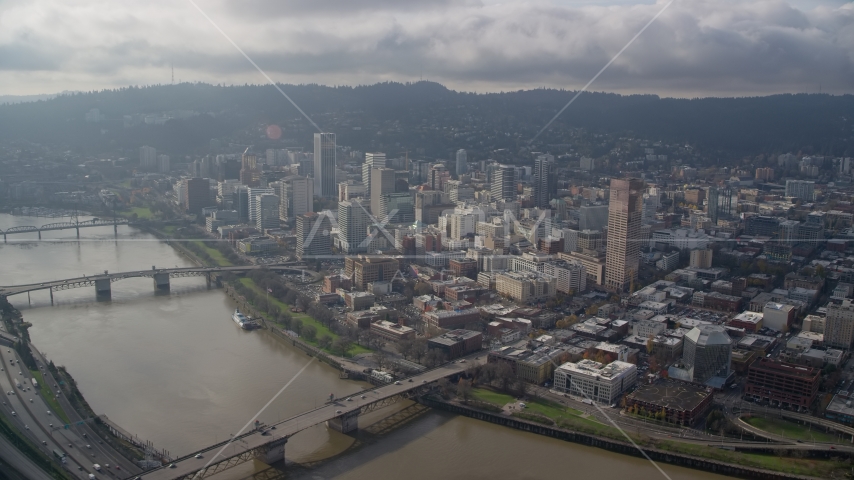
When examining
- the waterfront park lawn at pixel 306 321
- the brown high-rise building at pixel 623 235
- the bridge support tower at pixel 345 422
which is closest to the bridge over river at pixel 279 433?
the bridge support tower at pixel 345 422

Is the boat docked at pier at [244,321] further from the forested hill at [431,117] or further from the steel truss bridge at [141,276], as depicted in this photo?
the forested hill at [431,117]

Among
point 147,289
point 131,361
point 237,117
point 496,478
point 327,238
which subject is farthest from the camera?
point 237,117

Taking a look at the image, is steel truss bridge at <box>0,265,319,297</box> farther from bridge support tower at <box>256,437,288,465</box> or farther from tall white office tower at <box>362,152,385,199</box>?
tall white office tower at <box>362,152,385,199</box>

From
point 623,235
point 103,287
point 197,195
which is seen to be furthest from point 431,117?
point 103,287

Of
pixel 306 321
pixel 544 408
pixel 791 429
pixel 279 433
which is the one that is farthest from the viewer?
pixel 306 321

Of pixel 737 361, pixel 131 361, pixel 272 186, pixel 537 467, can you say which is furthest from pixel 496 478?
pixel 272 186

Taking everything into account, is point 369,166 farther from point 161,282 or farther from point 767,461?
point 767,461

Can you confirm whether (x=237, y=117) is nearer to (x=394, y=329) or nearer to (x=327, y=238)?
(x=327, y=238)
